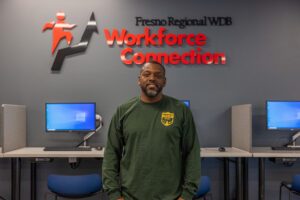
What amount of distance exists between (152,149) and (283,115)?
7.56ft

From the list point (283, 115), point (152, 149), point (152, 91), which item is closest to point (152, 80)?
point (152, 91)

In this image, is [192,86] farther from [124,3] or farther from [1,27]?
[1,27]

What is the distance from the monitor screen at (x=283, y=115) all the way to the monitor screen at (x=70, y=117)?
87.5 inches

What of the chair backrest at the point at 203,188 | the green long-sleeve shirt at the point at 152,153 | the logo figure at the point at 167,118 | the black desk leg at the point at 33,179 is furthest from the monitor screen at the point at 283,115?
the black desk leg at the point at 33,179

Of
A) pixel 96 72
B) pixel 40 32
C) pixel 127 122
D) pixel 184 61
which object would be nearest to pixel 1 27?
pixel 40 32

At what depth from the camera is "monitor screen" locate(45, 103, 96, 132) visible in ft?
9.55

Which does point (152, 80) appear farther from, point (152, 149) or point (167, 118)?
point (152, 149)

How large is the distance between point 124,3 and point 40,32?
126cm

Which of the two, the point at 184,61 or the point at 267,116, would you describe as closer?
the point at 267,116

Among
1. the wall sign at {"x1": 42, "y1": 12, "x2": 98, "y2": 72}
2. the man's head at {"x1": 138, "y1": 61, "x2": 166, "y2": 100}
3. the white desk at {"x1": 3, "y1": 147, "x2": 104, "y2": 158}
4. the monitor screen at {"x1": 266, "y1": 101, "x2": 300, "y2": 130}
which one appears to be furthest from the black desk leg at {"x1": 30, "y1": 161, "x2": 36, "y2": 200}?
the monitor screen at {"x1": 266, "y1": 101, "x2": 300, "y2": 130}

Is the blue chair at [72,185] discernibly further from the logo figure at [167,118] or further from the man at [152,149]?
the logo figure at [167,118]

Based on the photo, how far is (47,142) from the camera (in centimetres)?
321

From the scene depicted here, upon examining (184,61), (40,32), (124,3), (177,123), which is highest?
(124,3)

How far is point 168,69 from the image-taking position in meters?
3.29
